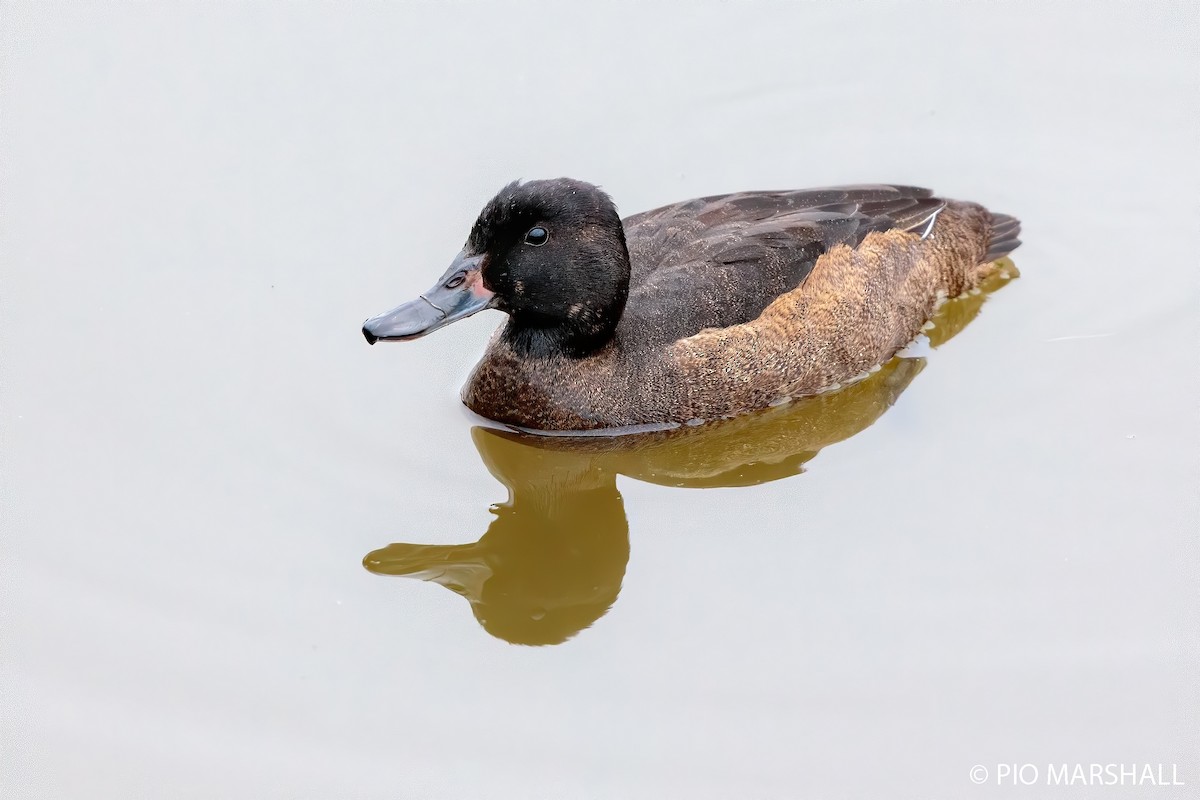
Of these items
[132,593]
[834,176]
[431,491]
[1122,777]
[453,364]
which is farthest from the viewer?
[834,176]

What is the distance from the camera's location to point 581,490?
7.96 m

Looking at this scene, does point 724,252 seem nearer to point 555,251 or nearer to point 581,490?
point 555,251

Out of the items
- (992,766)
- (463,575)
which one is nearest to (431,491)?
(463,575)

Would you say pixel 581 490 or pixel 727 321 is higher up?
pixel 727 321

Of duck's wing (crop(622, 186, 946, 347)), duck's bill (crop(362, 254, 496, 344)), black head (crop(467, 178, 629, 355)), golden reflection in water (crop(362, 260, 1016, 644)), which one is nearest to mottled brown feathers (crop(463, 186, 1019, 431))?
duck's wing (crop(622, 186, 946, 347))

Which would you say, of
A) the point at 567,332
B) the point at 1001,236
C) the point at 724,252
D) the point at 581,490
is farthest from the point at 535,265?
the point at 1001,236

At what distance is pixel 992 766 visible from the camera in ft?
21.2

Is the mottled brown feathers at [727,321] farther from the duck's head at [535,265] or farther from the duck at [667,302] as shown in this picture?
the duck's head at [535,265]

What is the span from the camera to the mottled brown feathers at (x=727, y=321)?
26.5 feet

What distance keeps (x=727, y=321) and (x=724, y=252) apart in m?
0.37

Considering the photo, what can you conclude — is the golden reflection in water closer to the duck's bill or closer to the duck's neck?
the duck's neck

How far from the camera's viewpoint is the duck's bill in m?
7.55

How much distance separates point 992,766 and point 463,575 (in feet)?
8.28

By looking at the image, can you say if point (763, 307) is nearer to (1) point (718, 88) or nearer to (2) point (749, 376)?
(2) point (749, 376)
